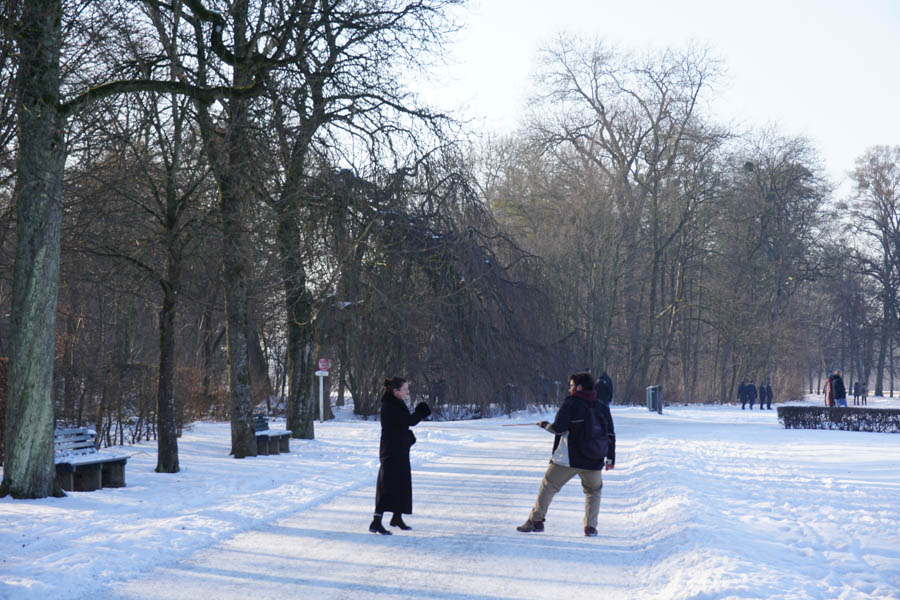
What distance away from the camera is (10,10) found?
35.8 ft

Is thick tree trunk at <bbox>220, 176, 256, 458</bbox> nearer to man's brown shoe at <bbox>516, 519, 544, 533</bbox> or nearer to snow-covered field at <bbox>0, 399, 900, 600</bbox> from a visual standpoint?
snow-covered field at <bbox>0, 399, 900, 600</bbox>

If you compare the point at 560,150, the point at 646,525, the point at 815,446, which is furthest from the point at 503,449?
the point at 560,150

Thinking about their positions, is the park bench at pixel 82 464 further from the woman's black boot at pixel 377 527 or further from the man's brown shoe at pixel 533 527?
the man's brown shoe at pixel 533 527

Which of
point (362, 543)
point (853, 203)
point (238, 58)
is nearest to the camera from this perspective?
point (362, 543)

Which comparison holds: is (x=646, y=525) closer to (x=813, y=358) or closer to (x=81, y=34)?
(x=81, y=34)

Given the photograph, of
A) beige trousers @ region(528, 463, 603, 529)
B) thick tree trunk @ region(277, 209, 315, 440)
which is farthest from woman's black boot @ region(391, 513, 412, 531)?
thick tree trunk @ region(277, 209, 315, 440)

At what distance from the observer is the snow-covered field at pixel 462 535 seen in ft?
24.3

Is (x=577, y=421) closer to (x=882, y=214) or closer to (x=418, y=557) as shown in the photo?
(x=418, y=557)

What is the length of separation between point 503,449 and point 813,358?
51.9m

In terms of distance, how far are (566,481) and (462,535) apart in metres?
1.25

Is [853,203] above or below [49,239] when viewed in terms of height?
above

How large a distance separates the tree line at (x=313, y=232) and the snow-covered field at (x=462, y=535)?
208 cm

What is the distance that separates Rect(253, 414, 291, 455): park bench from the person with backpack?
9.71 m

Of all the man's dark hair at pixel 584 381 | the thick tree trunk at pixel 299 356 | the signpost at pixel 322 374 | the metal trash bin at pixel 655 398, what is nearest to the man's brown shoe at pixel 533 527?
the man's dark hair at pixel 584 381
